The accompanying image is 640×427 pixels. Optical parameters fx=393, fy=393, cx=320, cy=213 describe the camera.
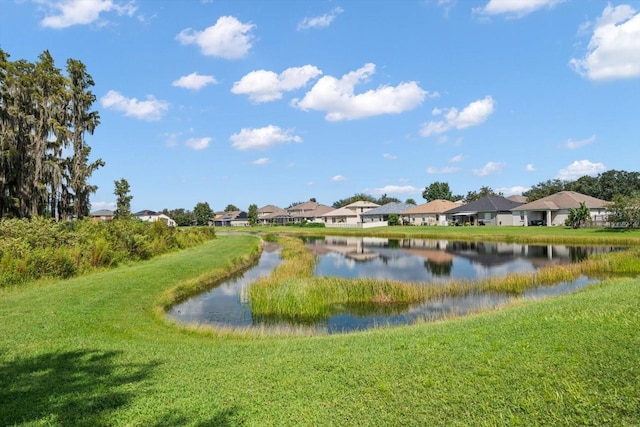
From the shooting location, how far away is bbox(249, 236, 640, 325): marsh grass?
14.8 meters

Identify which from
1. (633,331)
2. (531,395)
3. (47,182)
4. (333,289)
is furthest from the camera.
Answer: (47,182)

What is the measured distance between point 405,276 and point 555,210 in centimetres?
4317

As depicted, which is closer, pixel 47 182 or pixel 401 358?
pixel 401 358

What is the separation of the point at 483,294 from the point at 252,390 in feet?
44.9

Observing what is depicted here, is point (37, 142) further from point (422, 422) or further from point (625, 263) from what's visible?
point (625, 263)

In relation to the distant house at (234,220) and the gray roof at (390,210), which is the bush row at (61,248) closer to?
the gray roof at (390,210)

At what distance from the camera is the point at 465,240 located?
149 ft

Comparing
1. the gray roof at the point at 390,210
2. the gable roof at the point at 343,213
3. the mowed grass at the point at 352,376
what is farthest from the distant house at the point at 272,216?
the mowed grass at the point at 352,376

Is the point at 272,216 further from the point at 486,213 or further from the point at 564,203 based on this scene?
the point at 564,203

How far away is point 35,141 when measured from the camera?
90.2ft

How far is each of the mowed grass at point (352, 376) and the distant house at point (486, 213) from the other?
186ft

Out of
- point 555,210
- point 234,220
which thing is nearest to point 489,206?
point 555,210

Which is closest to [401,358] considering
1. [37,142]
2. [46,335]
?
[46,335]

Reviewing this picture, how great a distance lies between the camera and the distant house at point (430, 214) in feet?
237
